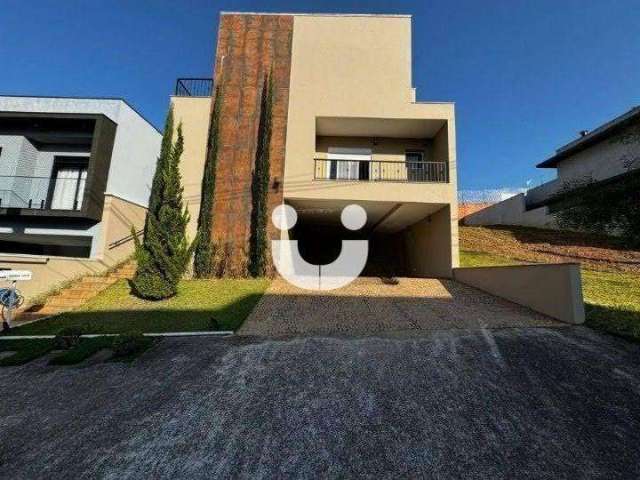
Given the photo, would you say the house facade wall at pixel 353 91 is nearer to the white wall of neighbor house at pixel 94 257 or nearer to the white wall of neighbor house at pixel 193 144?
A: the white wall of neighbor house at pixel 193 144

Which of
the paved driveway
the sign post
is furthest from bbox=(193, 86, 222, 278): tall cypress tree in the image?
the paved driveway

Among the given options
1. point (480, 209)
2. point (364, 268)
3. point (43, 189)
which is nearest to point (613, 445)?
point (364, 268)

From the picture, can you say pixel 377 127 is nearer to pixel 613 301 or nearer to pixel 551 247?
pixel 551 247

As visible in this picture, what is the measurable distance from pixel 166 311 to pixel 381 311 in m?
5.68

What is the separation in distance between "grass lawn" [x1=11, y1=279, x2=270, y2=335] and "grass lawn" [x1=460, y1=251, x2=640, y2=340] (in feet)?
24.9

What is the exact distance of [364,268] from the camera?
16.5 m

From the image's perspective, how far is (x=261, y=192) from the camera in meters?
11.7

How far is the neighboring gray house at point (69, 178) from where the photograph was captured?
38.6 ft

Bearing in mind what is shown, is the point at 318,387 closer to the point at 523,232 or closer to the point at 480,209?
the point at 523,232

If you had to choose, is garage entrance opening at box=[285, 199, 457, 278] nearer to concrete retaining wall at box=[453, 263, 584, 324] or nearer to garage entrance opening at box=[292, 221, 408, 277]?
garage entrance opening at box=[292, 221, 408, 277]

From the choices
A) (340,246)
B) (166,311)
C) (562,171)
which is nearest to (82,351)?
(166,311)

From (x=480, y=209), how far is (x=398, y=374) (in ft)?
70.1

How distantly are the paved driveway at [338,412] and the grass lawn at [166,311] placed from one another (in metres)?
1.76

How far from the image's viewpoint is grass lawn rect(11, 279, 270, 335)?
7074mm
